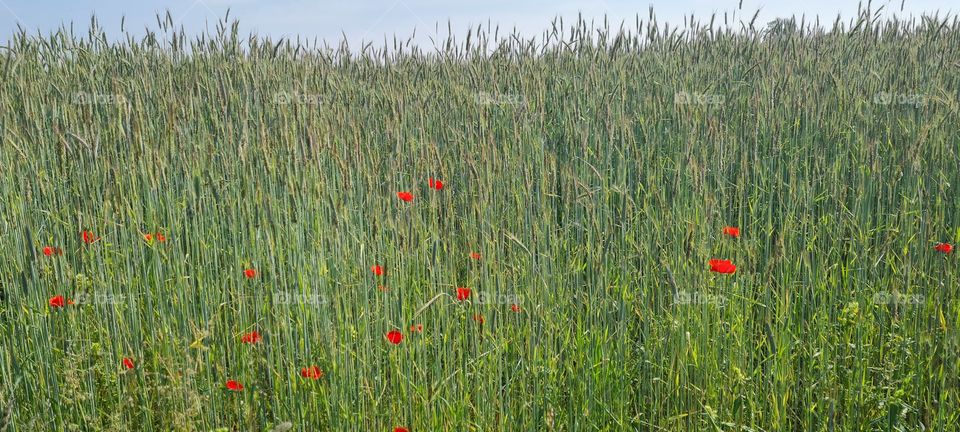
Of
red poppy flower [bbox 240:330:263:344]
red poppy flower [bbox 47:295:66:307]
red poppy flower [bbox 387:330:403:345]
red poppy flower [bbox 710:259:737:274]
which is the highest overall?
red poppy flower [bbox 710:259:737:274]

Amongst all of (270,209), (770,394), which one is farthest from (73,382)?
(770,394)

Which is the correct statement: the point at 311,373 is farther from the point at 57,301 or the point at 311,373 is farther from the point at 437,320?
the point at 57,301

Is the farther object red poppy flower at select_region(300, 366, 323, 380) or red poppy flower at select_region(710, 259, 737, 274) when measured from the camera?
red poppy flower at select_region(710, 259, 737, 274)

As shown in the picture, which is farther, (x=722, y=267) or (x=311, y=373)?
(x=722, y=267)

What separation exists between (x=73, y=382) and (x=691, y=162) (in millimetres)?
1269

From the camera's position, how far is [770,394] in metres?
1.67

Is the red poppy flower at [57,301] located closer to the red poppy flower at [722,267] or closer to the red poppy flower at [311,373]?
the red poppy flower at [311,373]

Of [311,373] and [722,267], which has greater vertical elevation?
[722,267]

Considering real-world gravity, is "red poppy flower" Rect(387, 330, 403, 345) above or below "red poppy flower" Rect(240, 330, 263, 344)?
above

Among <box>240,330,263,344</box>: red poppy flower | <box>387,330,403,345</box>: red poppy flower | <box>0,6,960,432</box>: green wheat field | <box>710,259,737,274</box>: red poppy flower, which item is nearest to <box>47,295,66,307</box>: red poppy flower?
<box>0,6,960,432</box>: green wheat field

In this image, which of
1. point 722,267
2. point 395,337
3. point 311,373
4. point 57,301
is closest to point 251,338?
point 311,373

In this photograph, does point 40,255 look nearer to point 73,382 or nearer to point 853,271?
point 73,382

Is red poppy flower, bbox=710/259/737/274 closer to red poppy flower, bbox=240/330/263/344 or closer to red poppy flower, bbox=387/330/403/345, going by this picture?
red poppy flower, bbox=387/330/403/345

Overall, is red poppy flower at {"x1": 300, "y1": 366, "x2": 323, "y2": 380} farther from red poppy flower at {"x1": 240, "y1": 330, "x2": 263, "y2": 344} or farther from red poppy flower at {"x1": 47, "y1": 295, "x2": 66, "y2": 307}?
red poppy flower at {"x1": 47, "y1": 295, "x2": 66, "y2": 307}
